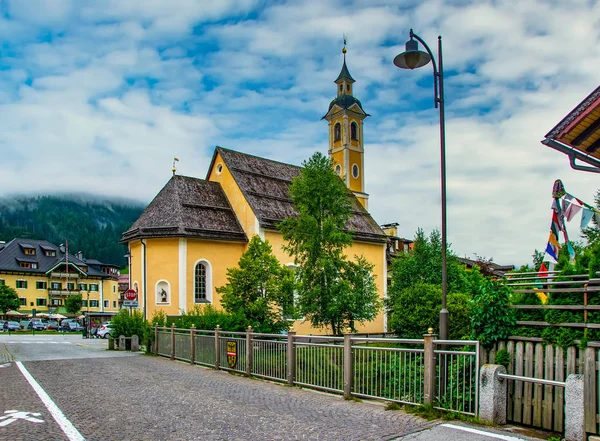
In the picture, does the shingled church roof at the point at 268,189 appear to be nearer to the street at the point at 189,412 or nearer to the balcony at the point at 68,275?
the street at the point at 189,412

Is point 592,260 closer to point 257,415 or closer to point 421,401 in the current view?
point 421,401

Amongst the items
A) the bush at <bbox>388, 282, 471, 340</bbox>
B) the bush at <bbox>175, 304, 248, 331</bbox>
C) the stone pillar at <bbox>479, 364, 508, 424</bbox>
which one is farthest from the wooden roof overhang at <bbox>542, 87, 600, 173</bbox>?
the bush at <bbox>175, 304, 248, 331</bbox>

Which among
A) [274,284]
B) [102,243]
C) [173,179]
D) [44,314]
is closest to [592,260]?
[274,284]

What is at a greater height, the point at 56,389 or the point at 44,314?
the point at 56,389

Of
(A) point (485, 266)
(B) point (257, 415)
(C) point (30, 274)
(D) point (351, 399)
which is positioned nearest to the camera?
(B) point (257, 415)

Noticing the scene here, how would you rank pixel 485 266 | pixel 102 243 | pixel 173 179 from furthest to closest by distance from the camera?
pixel 102 243 → pixel 485 266 → pixel 173 179

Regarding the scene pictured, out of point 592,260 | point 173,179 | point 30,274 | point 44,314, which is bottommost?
point 44,314

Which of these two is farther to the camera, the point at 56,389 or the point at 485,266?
the point at 485,266

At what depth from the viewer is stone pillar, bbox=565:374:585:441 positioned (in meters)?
6.24

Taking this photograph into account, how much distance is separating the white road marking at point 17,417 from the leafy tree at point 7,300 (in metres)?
62.7

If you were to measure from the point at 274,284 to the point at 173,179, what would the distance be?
1391 centimetres

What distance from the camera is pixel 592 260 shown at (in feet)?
22.8

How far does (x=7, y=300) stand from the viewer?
63406mm

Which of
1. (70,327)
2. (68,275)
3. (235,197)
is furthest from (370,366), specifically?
(68,275)
